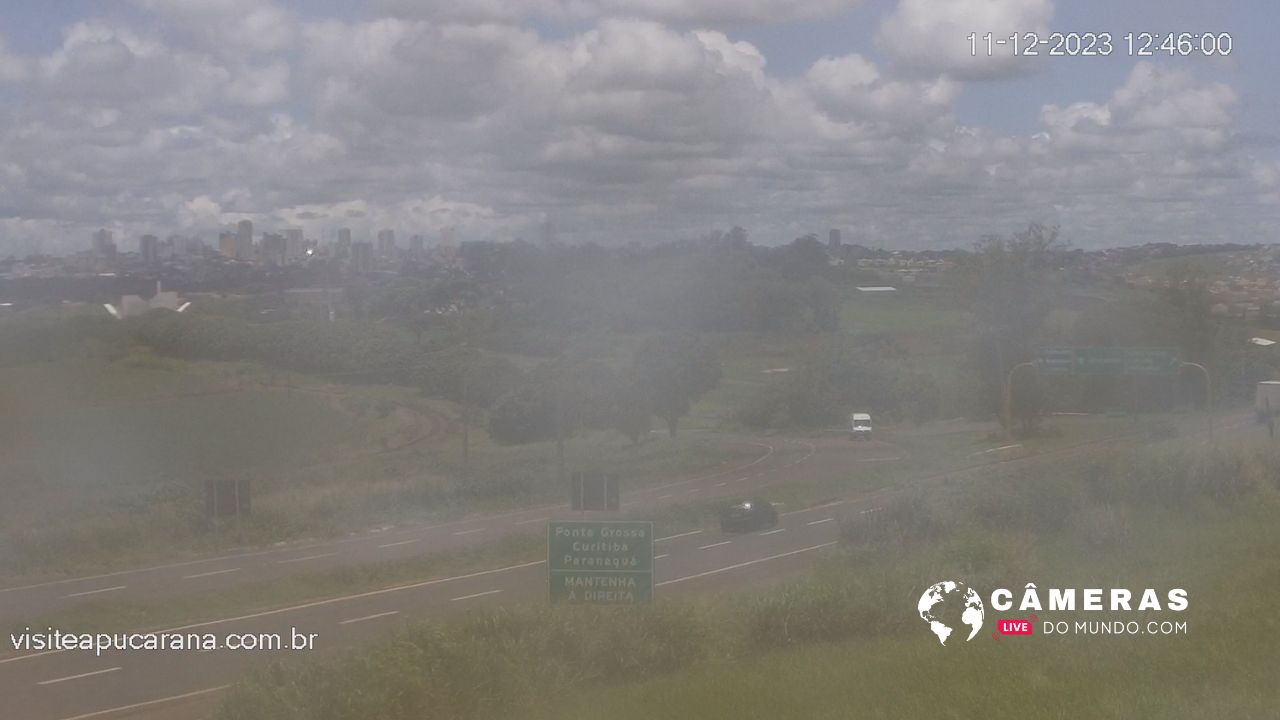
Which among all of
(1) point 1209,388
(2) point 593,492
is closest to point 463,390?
(2) point 593,492

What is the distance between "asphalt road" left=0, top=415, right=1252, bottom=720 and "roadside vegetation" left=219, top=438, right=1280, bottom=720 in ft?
4.71

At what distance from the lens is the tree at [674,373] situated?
25.7 meters

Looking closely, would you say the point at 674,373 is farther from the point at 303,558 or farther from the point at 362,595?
the point at 362,595

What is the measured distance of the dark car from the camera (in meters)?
18.2

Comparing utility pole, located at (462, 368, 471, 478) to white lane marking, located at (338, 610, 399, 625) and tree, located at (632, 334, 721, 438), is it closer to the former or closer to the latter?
tree, located at (632, 334, 721, 438)

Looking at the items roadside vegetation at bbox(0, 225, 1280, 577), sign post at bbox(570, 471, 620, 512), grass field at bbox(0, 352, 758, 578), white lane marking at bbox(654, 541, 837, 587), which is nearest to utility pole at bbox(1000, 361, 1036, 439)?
roadside vegetation at bbox(0, 225, 1280, 577)

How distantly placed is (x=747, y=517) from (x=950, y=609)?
7184 mm

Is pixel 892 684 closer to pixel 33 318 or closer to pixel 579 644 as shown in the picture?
pixel 579 644

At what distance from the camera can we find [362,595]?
14.2 m

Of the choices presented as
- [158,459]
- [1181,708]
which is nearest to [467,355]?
[158,459]

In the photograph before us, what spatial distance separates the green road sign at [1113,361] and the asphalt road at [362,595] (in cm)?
228

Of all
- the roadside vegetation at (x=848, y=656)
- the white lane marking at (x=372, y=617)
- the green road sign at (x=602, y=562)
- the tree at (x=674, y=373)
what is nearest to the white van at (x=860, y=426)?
the tree at (x=674, y=373)

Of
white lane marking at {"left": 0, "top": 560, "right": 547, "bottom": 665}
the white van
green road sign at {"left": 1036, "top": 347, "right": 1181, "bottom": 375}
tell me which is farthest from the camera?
the white van

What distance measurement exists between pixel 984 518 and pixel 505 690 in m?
8.64
